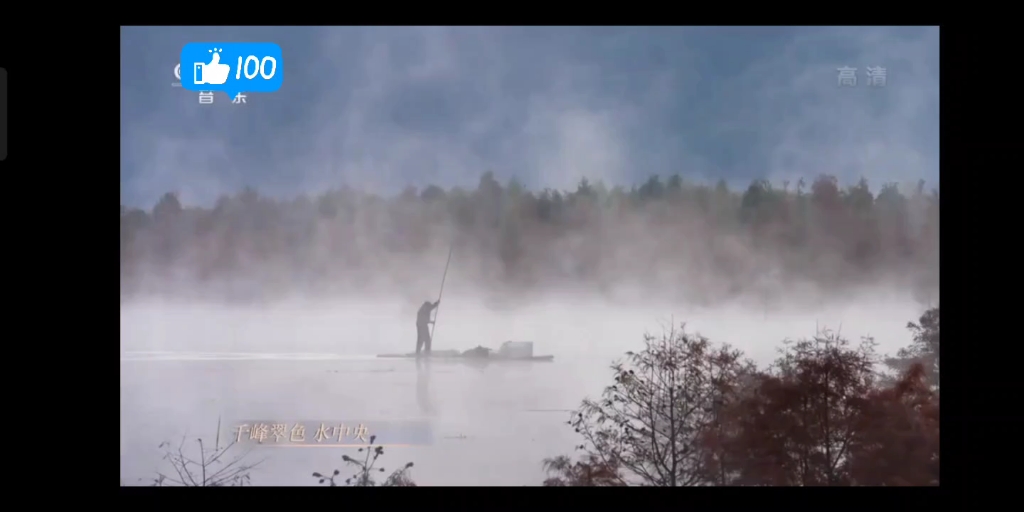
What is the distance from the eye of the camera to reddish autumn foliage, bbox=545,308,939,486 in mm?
3664

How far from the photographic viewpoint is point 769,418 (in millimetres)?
3684

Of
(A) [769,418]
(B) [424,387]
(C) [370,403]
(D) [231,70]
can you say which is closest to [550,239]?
(B) [424,387]

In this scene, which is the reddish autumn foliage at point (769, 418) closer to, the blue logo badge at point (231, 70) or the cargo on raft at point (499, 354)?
the cargo on raft at point (499, 354)

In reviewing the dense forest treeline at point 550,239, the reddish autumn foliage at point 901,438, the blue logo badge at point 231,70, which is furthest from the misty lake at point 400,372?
the blue logo badge at point 231,70

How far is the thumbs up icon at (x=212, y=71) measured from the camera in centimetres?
372

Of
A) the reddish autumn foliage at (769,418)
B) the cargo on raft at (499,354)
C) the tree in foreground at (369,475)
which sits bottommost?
the tree in foreground at (369,475)

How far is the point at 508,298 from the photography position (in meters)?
3.75

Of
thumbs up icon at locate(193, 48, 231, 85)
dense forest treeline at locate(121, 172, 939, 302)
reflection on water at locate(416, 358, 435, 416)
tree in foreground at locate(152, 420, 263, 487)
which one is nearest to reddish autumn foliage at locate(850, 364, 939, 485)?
dense forest treeline at locate(121, 172, 939, 302)

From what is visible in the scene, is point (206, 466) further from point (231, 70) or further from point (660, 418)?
point (660, 418)

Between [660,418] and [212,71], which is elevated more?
[212,71]

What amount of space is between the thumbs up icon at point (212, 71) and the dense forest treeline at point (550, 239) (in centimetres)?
50

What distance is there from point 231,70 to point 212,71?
8cm
